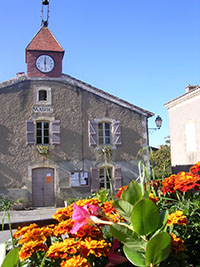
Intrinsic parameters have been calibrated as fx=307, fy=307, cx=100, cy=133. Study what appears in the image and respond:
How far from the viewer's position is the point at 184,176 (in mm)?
2006

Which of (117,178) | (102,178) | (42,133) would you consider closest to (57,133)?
(42,133)

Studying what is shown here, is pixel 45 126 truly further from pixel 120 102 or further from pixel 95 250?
pixel 95 250

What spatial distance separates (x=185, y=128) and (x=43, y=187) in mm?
7768

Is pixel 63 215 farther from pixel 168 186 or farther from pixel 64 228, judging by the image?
pixel 168 186

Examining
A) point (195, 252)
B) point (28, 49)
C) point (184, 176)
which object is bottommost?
point (195, 252)

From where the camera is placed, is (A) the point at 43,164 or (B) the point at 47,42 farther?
(B) the point at 47,42

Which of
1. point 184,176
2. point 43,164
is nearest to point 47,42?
point 43,164

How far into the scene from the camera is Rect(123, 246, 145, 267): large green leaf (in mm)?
1097

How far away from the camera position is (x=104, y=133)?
1393 cm

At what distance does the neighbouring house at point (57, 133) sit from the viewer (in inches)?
508

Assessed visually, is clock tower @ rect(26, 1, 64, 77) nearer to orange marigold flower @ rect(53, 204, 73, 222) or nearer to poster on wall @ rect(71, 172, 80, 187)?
poster on wall @ rect(71, 172, 80, 187)

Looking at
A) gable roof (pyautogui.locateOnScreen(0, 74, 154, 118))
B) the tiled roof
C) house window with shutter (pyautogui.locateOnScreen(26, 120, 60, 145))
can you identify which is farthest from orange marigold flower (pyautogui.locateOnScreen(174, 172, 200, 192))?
the tiled roof

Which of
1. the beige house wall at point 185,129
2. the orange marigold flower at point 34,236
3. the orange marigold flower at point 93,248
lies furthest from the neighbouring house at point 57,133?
the orange marigold flower at point 93,248

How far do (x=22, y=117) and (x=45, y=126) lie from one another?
104cm
